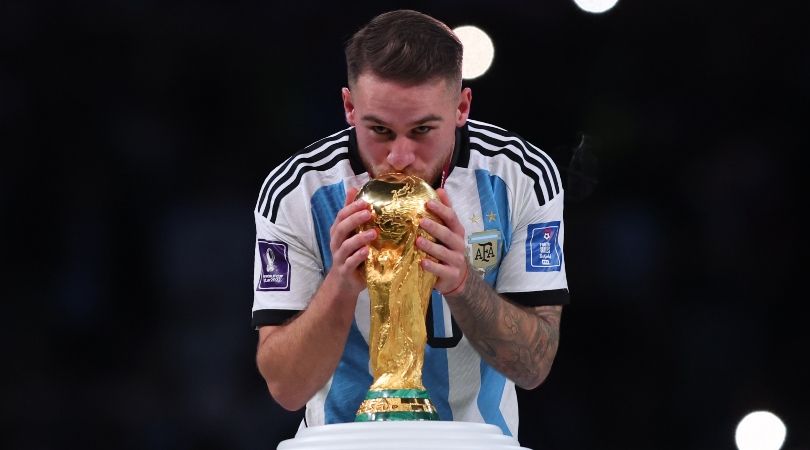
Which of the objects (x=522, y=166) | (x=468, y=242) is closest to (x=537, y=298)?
(x=468, y=242)

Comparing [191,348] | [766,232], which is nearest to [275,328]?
[191,348]

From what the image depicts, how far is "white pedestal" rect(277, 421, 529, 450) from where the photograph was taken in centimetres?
225

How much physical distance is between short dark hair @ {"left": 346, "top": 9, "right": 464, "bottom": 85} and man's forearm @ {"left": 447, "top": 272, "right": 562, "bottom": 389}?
0.46m

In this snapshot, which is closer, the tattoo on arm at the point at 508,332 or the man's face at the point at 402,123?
the man's face at the point at 402,123

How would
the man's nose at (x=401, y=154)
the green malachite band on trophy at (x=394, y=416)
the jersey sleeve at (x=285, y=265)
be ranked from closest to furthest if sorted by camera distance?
the green malachite band on trophy at (x=394, y=416)
the man's nose at (x=401, y=154)
the jersey sleeve at (x=285, y=265)

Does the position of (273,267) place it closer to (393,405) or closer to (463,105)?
(463,105)

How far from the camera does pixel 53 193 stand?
4.82m

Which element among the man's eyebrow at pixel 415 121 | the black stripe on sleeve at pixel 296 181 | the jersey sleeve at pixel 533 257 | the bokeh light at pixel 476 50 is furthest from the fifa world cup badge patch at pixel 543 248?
the bokeh light at pixel 476 50

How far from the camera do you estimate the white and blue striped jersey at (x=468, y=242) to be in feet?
11.0

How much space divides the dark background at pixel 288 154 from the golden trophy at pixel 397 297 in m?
2.49

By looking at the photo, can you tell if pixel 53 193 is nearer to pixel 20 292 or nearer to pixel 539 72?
pixel 20 292

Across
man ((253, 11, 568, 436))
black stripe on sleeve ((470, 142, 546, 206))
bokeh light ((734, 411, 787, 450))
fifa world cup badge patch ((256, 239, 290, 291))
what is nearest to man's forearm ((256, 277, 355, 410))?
man ((253, 11, 568, 436))

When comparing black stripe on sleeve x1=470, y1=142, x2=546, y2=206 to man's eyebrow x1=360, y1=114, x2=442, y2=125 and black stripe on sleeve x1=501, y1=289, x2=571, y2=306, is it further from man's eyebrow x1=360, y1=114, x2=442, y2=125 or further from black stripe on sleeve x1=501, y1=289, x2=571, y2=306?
man's eyebrow x1=360, y1=114, x2=442, y2=125

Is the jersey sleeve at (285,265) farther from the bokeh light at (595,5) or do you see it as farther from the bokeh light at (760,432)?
the bokeh light at (760,432)
